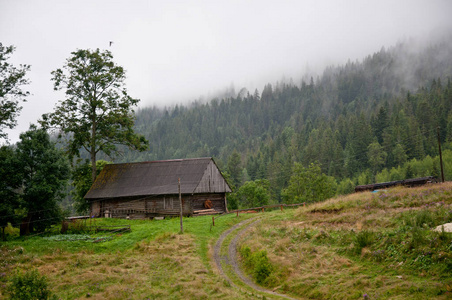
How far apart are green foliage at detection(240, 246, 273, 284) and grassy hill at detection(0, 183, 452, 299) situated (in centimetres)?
7

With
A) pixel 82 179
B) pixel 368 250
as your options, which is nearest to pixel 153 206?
pixel 82 179

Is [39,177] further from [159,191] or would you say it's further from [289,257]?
[289,257]

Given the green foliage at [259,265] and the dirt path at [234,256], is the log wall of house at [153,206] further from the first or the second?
the green foliage at [259,265]

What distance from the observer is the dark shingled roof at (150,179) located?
1727 inches

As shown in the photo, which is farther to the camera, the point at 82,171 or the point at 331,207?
the point at 82,171

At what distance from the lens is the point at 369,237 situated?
21.0 m

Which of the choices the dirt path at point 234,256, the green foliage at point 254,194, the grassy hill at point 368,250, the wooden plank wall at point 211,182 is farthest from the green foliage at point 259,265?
the green foliage at point 254,194

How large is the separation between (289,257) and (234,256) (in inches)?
213

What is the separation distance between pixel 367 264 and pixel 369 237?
2.46 m

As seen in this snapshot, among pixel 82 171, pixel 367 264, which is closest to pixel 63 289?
pixel 367 264

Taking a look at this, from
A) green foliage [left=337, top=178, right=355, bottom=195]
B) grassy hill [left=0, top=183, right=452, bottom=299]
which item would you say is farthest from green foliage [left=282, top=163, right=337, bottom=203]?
grassy hill [left=0, top=183, right=452, bottom=299]

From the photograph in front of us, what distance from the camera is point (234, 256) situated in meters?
26.8

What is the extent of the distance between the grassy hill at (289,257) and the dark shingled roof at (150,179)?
10.4 metres

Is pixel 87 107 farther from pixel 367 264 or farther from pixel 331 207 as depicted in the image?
Result: pixel 367 264
